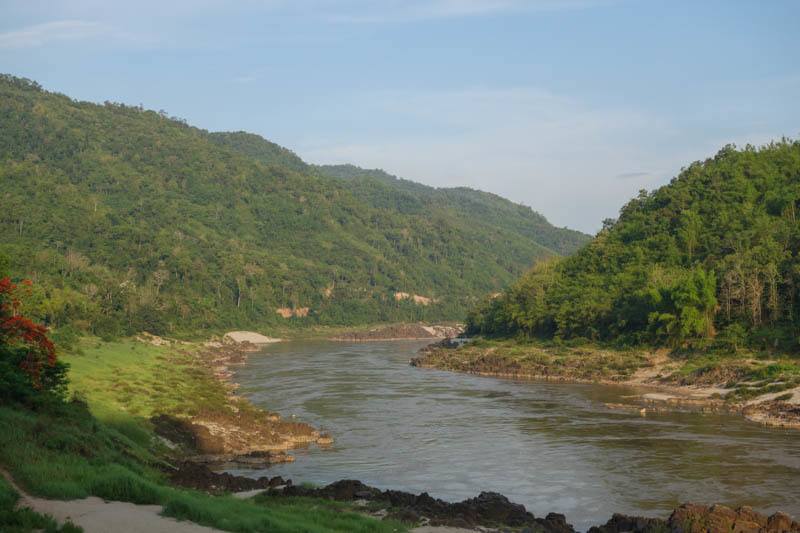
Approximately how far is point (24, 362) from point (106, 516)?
40.1 feet

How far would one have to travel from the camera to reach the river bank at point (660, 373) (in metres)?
53.4

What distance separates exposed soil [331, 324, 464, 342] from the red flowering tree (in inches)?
4881

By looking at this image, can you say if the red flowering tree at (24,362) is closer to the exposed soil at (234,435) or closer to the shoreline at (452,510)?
the shoreline at (452,510)

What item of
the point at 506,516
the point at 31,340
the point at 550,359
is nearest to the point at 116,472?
the point at 31,340

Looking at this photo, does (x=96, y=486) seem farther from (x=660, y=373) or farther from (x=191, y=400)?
(x=660, y=373)

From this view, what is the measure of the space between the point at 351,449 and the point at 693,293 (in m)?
46.5

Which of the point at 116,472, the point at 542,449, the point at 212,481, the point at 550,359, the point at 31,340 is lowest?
the point at 542,449

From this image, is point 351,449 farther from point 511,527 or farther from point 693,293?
point 693,293

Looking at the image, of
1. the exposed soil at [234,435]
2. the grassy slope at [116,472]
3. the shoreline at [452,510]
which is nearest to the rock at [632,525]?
the shoreline at [452,510]

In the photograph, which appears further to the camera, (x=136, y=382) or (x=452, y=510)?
(x=136, y=382)

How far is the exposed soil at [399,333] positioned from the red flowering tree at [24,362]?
124 metres

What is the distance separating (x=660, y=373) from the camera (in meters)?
70.7

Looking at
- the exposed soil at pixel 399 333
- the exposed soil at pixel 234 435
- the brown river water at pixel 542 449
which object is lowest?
the exposed soil at pixel 399 333

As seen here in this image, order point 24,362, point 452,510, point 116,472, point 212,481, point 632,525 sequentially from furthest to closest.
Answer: point 212,481, point 24,362, point 452,510, point 632,525, point 116,472
